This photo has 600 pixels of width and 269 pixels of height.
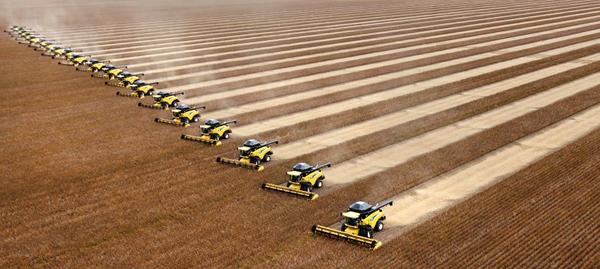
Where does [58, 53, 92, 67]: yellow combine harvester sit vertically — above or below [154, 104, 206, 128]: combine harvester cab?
above

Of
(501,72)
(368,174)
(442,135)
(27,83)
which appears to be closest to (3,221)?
(368,174)

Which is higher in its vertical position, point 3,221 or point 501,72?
point 501,72

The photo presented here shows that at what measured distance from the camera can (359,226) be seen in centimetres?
1873

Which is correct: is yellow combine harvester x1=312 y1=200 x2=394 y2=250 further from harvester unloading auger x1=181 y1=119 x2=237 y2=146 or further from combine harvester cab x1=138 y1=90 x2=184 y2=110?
combine harvester cab x1=138 y1=90 x2=184 y2=110

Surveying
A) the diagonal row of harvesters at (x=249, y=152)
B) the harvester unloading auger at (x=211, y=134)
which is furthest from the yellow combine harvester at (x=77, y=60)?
the harvester unloading auger at (x=211, y=134)

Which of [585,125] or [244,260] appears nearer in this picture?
[244,260]

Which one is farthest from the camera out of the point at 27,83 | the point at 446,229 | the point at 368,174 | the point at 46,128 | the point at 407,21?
the point at 407,21

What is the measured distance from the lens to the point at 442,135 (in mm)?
30500

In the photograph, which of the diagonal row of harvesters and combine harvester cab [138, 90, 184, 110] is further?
combine harvester cab [138, 90, 184, 110]

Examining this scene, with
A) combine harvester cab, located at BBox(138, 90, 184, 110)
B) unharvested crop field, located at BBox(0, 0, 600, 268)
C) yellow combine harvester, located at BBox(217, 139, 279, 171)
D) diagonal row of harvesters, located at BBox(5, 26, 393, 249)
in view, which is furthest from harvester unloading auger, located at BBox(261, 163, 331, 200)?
Result: combine harvester cab, located at BBox(138, 90, 184, 110)

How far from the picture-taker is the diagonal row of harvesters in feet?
61.8

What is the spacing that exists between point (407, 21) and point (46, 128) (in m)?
60.3

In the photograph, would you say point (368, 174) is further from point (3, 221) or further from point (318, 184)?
point (3, 221)

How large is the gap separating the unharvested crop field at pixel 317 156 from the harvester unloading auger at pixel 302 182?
0.41m
